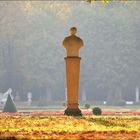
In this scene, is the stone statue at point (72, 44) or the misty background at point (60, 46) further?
the misty background at point (60, 46)

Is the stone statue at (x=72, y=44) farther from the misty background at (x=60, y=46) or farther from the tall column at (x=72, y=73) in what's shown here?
the misty background at (x=60, y=46)

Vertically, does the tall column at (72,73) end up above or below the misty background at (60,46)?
below

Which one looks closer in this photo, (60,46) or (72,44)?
(72,44)

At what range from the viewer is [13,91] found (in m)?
69.7

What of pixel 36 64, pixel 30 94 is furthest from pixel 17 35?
pixel 30 94

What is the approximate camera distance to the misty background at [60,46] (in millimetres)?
67688

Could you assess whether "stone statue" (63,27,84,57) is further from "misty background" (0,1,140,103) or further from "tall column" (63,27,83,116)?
"misty background" (0,1,140,103)

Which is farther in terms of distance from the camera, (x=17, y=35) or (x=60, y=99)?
(x=60, y=99)

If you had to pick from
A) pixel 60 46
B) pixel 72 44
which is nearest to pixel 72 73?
pixel 72 44

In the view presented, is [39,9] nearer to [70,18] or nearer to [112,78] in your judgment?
[70,18]

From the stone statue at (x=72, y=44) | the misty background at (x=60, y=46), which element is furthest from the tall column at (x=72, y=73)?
the misty background at (x=60, y=46)

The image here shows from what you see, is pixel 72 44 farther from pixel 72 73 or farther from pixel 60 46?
pixel 60 46

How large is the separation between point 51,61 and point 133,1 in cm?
1455

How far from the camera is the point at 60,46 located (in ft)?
231
